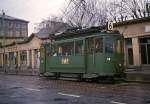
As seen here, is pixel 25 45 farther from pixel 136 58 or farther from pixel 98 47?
pixel 98 47

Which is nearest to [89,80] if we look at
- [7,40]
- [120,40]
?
[120,40]

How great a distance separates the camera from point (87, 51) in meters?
22.5

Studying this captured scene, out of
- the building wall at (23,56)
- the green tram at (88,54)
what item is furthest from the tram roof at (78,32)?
the building wall at (23,56)

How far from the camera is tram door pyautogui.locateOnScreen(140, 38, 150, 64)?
33.5 metres

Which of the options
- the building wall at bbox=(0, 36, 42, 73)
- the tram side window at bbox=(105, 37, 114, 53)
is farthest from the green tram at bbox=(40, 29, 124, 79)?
the building wall at bbox=(0, 36, 42, 73)

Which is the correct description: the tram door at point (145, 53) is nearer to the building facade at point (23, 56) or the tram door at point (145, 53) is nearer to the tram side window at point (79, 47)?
the tram side window at point (79, 47)

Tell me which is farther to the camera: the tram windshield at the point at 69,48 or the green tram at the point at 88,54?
the tram windshield at the point at 69,48

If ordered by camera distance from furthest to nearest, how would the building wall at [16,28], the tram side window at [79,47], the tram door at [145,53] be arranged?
the building wall at [16,28], the tram door at [145,53], the tram side window at [79,47]

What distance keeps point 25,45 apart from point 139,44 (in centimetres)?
2681

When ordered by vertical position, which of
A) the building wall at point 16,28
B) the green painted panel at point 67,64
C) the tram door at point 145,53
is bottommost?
the green painted panel at point 67,64

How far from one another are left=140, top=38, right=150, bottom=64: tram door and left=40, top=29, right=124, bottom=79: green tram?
35.9 feet

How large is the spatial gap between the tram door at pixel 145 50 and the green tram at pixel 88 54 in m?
10.9

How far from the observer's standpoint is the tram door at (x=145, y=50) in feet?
110

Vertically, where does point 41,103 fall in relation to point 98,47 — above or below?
below
